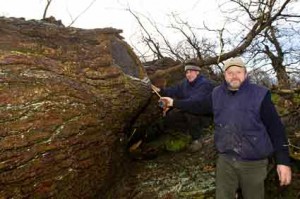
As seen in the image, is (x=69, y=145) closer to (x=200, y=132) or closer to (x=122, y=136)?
(x=122, y=136)

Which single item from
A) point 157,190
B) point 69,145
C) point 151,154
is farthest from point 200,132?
point 69,145

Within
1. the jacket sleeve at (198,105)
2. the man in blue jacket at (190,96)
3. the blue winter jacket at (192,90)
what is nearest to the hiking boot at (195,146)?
the man in blue jacket at (190,96)

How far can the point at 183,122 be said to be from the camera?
22.9 ft

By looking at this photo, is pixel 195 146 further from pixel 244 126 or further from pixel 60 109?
pixel 60 109

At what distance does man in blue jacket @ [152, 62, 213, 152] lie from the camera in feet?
18.5

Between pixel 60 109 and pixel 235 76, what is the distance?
177 centimetres

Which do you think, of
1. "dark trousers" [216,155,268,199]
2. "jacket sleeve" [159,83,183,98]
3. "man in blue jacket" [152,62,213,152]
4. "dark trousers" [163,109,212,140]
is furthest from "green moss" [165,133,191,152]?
"dark trousers" [216,155,268,199]

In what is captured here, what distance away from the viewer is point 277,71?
11.9m

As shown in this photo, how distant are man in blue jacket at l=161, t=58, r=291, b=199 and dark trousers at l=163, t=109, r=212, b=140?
2.83 metres

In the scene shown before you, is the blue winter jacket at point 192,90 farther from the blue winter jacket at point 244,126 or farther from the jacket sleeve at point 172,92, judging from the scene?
the blue winter jacket at point 244,126

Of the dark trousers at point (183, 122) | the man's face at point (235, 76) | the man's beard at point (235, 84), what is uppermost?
the man's face at point (235, 76)

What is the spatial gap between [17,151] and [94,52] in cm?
162

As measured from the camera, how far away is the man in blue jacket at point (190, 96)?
5625mm

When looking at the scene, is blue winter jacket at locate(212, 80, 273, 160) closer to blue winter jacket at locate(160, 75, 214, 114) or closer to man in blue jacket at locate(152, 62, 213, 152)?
man in blue jacket at locate(152, 62, 213, 152)
